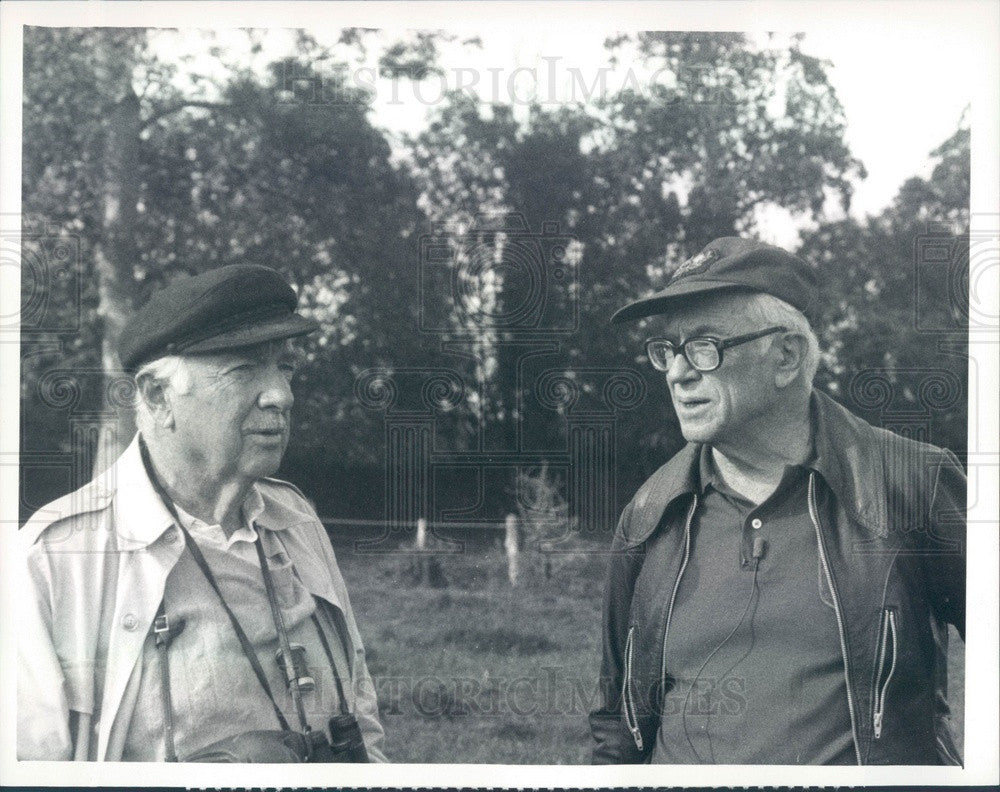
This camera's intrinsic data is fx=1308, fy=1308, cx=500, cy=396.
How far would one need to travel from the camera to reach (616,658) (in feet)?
17.8

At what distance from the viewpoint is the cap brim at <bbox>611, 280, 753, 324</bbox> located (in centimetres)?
540

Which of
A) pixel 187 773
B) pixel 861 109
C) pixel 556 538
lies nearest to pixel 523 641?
pixel 556 538

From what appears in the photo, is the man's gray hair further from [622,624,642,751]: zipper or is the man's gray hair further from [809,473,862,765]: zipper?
[622,624,642,751]: zipper

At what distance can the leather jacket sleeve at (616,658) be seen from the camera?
543cm

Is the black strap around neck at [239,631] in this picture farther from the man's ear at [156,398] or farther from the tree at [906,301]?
the tree at [906,301]

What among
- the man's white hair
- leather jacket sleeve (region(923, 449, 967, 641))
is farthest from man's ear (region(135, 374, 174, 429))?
leather jacket sleeve (region(923, 449, 967, 641))

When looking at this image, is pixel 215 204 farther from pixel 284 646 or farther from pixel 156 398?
pixel 284 646

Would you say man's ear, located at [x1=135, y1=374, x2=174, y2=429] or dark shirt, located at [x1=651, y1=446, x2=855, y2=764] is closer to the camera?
dark shirt, located at [x1=651, y1=446, x2=855, y2=764]

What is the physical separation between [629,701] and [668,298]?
168 centimetres

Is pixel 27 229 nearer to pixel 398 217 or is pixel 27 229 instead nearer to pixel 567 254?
pixel 398 217

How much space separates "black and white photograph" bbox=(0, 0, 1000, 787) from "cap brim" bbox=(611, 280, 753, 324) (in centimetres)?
2

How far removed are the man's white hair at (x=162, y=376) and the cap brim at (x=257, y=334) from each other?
0.06 meters

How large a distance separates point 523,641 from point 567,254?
1.63 metres

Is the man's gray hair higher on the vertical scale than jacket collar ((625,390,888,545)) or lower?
higher
